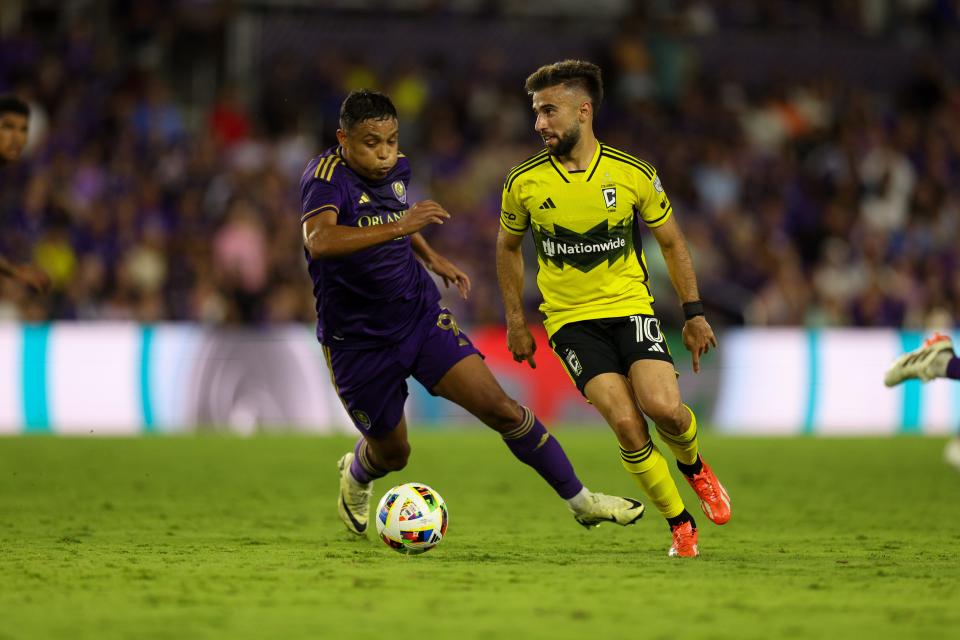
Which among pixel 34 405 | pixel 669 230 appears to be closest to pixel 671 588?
pixel 669 230

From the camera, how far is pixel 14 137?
996 centimetres

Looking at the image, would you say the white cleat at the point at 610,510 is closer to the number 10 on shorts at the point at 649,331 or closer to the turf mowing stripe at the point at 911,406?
the number 10 on shorts at the point at 649,331

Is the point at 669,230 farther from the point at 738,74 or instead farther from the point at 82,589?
the point at 738,74

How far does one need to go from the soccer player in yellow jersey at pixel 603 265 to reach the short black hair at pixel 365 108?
2.46 feet

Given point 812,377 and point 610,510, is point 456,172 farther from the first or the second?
point 610,510

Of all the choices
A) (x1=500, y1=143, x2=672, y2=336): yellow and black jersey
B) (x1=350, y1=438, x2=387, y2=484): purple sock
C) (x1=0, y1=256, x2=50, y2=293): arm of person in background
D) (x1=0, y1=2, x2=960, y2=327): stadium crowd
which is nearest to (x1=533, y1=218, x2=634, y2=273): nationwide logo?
(x1=500, y1=143, x2=672, y2=336): yellow and black jersey

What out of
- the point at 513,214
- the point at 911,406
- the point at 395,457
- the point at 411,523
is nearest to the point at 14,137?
the point at 395,457

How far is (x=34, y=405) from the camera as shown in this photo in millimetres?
16359

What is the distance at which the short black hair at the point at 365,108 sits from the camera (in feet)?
25.6

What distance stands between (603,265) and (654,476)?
111cm

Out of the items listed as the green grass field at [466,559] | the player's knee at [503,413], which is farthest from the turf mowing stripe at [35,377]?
the player's knee at [503,413]

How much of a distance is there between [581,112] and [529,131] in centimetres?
1415

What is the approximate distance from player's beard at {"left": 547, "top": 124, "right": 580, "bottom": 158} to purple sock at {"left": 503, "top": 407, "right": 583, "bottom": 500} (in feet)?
4.57

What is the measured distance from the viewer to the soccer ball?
757cm
